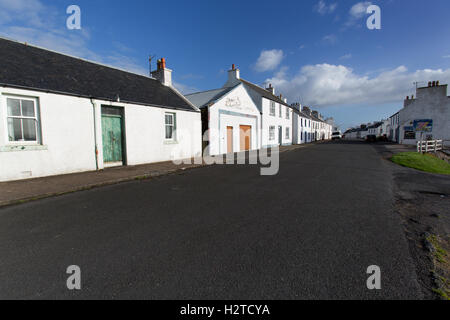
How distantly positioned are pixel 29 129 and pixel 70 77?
317 cm

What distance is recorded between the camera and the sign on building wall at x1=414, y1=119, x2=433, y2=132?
28406 millimetres

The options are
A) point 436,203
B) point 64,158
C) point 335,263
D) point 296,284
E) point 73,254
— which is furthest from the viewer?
point 64,158

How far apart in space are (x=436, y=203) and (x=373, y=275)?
14.2 feet

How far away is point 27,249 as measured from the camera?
125 inches

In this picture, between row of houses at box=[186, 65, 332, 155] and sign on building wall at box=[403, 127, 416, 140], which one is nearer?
row of houses at box=[186, 65, 332, 155]

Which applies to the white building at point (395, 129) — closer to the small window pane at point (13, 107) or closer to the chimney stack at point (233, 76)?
the chimney stack at point (233, 76)

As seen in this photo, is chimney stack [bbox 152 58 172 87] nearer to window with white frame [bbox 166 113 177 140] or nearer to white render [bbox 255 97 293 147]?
window with white frame [bbox 166 113 177 140]

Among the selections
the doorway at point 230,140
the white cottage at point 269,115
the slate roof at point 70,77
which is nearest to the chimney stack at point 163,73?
the slate roof at point 70,77

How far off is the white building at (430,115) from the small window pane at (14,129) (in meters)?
38.2

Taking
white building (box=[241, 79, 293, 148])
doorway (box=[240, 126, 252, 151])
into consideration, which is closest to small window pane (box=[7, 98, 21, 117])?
doorway (box=[240, 126, 252, 151])

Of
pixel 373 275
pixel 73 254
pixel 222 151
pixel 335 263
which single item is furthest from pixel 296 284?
pixel 222 151

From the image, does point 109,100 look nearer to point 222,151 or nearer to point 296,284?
point 222,151

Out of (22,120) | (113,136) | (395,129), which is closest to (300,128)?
(395,129)

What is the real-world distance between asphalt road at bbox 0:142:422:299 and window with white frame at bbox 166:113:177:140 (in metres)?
8.01
